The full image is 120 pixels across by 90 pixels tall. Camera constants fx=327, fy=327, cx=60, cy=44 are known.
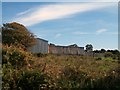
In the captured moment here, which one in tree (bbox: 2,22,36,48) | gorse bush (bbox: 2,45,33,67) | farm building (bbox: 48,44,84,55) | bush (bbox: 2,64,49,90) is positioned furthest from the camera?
farm building (bbox: 48,44,84,55)

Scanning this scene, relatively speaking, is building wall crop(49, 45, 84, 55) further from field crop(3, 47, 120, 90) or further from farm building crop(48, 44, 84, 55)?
field crop(3, 47, 120, 90)

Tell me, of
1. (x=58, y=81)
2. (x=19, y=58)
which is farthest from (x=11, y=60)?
(x=58, y=81)

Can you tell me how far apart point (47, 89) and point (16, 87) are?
0.89 m

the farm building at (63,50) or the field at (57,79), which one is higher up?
the farm building at (63,50)

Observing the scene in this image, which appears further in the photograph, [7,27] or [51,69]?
[7,27]

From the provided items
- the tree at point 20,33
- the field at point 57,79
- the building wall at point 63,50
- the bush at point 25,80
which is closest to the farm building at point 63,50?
the building wall at point 63,50

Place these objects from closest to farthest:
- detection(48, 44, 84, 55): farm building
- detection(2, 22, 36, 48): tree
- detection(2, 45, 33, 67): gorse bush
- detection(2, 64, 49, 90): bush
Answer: detection(2, 64, 49, 90): bush
detection(2, 45, 33, 67): gorse bush
detection(2, 22, 36, 48): tree
detection(48, 44, 84, 55): farm building

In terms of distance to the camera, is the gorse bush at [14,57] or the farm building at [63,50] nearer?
the gorse bush at [14,57]

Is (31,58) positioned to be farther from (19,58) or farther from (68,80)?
(68,80)

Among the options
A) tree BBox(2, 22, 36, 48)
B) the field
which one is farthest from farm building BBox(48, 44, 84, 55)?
the field

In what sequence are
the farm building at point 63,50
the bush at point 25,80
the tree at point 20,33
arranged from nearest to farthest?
1. the bush at point 25,80
2. the tree at point 20,33
3. the farm building at point 63,50

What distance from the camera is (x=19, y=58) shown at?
37.7ft

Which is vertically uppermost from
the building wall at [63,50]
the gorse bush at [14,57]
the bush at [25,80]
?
the building wall at [63,50]

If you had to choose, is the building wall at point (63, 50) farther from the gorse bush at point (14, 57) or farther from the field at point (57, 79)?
the field at point (57, 79)
